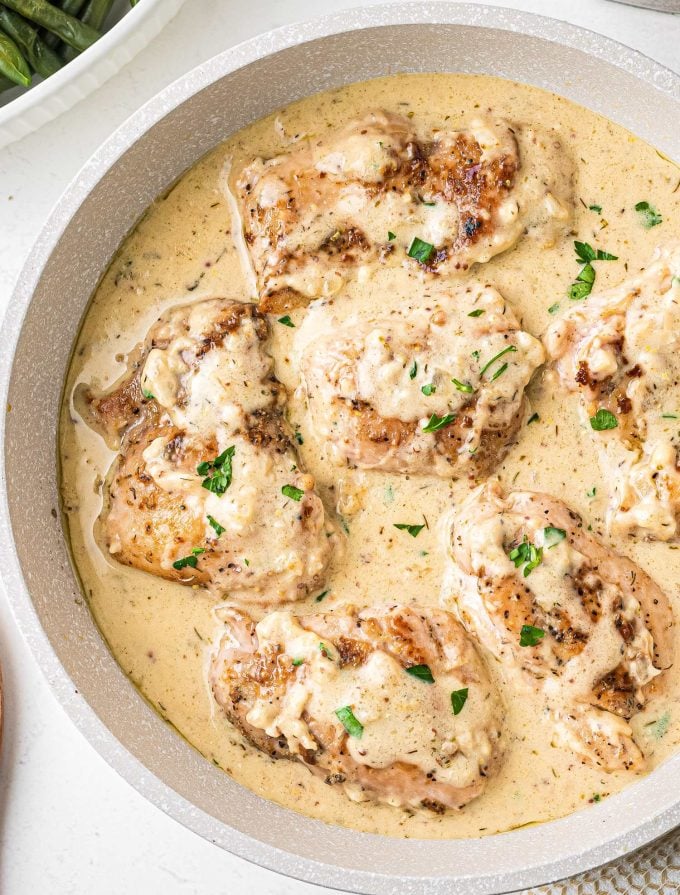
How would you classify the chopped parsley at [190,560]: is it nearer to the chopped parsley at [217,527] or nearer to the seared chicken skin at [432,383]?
the chopped parsley at [217,527]

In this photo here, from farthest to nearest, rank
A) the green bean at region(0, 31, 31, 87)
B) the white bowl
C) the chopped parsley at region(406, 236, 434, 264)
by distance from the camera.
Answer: the green bean at region(0, 31, 31, 87) → the white bowl → the chopped parsley at region(406, 236, 434, 264)

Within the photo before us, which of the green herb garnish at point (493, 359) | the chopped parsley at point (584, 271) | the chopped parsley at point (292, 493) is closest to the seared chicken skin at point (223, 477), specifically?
the chopped parsley at point (292, 493)

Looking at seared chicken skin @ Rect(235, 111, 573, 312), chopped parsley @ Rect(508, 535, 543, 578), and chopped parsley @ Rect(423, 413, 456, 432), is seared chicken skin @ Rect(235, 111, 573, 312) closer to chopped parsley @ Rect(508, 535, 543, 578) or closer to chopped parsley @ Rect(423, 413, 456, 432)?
chopped parsley @ Rect(423, 413, 456, 432)

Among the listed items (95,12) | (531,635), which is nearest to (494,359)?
(531,635)

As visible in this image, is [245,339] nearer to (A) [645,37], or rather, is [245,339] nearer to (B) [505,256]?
(B) [505,256]

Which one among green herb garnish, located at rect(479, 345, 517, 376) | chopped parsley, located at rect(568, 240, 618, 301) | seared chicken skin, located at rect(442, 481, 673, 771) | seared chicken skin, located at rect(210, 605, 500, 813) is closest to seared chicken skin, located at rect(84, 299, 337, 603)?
seared chicken skin, located at rect(210, 605, 500, 813)

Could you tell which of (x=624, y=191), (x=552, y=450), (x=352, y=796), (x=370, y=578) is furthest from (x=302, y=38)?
(x=352, y=796)
